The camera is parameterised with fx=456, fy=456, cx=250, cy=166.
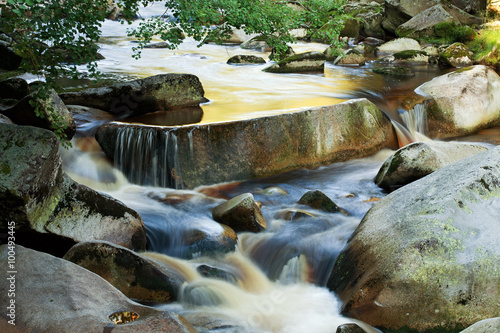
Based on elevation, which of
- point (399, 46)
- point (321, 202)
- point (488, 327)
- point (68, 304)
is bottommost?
point (321, 202)

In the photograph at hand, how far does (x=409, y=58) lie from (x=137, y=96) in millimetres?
10428

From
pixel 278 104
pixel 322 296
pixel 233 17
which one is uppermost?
pixel 233 17

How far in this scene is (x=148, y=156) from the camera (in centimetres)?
604

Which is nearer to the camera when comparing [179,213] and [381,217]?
[381,217]

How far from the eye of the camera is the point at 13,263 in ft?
10.2

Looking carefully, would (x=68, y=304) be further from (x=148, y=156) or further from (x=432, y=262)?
(x=148, y=156)

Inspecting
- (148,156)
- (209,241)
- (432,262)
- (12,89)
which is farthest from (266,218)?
(12,89)

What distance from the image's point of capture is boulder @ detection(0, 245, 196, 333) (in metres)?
2.68

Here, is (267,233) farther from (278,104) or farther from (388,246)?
(278,104)

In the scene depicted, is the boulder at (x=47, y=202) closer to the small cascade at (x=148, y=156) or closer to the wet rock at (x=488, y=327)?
the small cascade at (x=148, y=156)

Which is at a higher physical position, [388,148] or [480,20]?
[480,20]

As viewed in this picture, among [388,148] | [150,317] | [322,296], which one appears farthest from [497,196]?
[388,148]

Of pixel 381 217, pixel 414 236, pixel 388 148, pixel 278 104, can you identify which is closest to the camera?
pixel 414 236

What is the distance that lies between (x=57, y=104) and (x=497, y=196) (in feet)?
17.5
